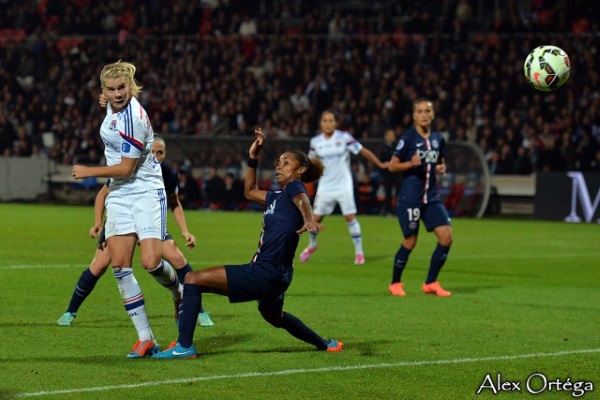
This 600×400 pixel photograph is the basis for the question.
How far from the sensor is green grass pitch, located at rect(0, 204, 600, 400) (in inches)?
271

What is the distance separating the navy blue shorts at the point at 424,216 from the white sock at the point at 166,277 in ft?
13.8

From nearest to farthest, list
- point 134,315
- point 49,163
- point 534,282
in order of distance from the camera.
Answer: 1. point 134,315
2. point 534,282
3. point 49,163

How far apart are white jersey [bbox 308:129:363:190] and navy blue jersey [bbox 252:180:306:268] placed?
30.6 feet

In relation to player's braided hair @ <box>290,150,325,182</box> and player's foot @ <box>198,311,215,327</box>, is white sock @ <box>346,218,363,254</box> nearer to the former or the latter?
player's foot @ <box>198,311,215,327</box>

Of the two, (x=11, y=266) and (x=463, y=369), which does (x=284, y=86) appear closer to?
(x=11, y=266)

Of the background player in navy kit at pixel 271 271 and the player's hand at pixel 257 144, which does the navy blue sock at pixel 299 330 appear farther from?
the player's hand at pixel 257 144

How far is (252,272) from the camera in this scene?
25.3 ft

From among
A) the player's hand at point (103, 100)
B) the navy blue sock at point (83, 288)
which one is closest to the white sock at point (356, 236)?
the navy blue sock at point (83, 288)

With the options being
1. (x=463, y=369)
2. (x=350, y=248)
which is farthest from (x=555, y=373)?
(x=350, y=248)

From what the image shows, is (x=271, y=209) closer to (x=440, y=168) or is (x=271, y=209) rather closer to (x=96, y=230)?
(x=96, y=230)

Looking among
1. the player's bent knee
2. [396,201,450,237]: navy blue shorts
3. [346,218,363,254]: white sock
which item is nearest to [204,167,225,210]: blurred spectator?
[346,218,363,254]: white sock

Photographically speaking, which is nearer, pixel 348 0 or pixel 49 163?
pixel 49 163

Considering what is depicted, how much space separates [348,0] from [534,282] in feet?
76.9

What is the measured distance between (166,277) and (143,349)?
102 centimetres
